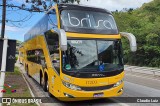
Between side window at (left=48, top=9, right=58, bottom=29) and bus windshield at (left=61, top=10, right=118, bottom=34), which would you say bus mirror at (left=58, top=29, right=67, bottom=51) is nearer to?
bus windshield at (left=61, top=10, right=118, bottom=34)

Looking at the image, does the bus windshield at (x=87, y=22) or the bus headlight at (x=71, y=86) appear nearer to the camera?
the bus headlight at (x=71, y=86)

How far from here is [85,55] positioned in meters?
10.4

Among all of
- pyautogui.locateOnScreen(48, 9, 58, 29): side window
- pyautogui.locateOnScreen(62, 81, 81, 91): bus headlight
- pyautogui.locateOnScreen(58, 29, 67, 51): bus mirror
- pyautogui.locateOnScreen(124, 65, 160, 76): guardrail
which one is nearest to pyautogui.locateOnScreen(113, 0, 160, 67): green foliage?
pyautogui.locateOnScreen(124, 65, 160, 76): guardrail

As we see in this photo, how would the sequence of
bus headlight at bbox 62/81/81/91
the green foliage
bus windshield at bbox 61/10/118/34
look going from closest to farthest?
bus headlight at bbox 62/81/81/91
bus windshield at bbox 61/10/118/34
the green foliage

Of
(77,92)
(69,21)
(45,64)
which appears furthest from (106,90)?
(45,64)

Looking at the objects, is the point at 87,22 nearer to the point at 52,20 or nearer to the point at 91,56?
the point at 91,56

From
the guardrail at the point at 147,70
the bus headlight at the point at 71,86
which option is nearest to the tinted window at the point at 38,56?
the bus headlight at the point at 71,86

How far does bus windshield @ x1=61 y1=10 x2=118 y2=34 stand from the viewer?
10.8 meters

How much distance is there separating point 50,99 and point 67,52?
9.64ft

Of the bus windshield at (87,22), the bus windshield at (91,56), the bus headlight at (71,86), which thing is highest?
the bus windshield at (87,22)

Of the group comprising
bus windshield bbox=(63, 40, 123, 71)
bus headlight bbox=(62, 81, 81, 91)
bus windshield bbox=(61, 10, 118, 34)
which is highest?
bus windshield bbox=(61, 10, 118, 34)

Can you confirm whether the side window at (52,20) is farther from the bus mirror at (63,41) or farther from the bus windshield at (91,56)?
the bus mirror at (63,41)

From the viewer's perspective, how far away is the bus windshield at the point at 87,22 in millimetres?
10758

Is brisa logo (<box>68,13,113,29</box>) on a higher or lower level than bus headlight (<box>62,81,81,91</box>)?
higher
